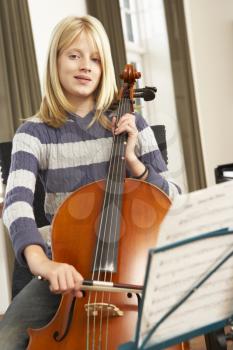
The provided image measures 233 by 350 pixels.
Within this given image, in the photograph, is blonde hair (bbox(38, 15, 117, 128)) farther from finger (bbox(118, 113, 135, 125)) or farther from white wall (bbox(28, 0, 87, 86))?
white wall (bbox(28, 0, 87, 86))

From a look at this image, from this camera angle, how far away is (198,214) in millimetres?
832

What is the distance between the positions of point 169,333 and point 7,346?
0.54 m

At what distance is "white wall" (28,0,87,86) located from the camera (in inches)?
139

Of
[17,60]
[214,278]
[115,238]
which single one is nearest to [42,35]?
[17,60]

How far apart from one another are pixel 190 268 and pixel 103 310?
423 mm

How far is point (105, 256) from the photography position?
1271mm

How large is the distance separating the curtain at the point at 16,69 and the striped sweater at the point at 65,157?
166cm

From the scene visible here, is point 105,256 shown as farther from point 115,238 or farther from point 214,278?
point 214,278

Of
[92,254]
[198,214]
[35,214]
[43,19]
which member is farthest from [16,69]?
[198,214]

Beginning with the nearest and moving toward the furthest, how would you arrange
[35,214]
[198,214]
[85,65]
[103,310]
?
[198,214]
[103,310]
[85,65]
[35,214]

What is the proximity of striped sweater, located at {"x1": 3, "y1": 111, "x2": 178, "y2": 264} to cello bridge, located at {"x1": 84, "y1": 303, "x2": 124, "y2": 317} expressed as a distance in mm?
346

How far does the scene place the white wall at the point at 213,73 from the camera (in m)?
5.11

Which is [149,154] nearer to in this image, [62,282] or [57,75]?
[57,75]

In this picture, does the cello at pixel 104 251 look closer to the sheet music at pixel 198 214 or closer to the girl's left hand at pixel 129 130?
the girl's left hand at pixel 129 130
